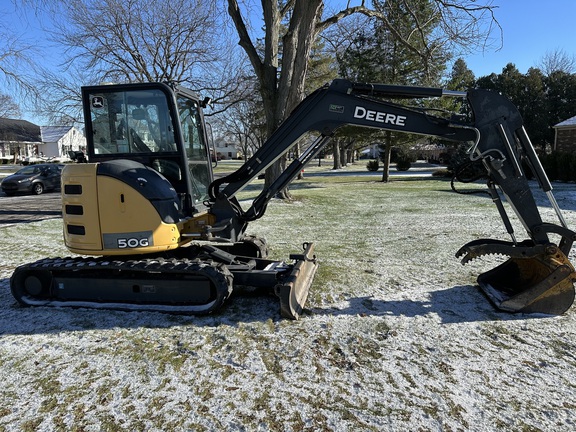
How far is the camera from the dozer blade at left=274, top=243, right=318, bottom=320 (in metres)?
4.51

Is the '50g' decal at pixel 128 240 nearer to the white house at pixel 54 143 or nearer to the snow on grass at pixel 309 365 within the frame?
the snow on grass at pixel 309 365

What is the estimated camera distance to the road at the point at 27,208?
1282 cm

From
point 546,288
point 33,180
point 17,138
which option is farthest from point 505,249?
point 17,138

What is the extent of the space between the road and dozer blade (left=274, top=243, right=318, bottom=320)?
1012 cm

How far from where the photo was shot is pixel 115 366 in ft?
12.2

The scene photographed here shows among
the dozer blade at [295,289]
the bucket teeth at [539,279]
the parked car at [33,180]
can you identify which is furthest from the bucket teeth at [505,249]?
the parked car at [33,180]

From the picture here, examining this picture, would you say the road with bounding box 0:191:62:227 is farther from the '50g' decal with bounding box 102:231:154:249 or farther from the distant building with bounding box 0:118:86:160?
the distant building with bounding box 0:118:86:160

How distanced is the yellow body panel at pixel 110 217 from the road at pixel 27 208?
8556 millimetres

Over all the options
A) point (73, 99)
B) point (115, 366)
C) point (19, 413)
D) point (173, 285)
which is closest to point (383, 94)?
point (173, 285)

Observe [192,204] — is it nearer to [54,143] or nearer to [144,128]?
[144,128]

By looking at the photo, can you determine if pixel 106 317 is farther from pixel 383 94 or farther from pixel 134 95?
pixel 383 94

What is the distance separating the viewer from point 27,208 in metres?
15.4

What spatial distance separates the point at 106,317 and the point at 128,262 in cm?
67

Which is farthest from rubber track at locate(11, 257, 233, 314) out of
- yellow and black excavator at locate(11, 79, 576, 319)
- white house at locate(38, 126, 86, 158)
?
white house at locate(38, 126, 86, 158)
